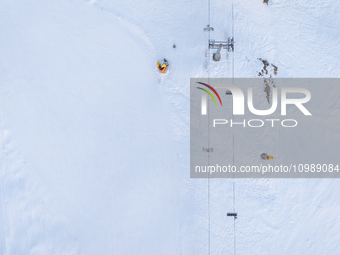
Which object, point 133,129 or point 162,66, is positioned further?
point 133,129

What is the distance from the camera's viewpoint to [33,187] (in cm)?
1460

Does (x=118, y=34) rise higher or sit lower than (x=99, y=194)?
higher

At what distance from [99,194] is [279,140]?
1115cm

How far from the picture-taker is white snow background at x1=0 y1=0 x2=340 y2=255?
14516 mm

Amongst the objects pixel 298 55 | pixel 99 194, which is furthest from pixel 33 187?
pixel 298 55

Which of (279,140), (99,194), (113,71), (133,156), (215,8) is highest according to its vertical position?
→ (215,8)

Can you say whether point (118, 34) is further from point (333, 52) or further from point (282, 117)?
point (333, 52)

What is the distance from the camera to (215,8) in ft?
49.4

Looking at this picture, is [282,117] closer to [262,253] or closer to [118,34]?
[262,253]

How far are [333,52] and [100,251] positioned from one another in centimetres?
1827

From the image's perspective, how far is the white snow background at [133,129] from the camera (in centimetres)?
1452

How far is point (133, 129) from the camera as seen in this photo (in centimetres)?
1495

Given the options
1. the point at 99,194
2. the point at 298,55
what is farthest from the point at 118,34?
the point at 298,55

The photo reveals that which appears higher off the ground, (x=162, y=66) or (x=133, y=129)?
(x=162, y=66)
